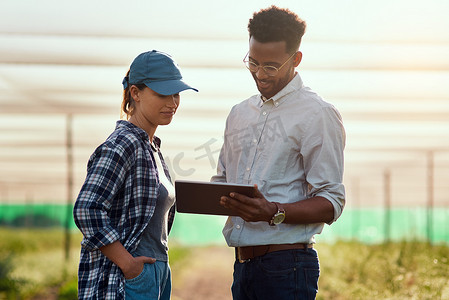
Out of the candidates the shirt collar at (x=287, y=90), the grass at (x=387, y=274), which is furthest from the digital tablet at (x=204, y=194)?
the grass at (x=387, y=274)

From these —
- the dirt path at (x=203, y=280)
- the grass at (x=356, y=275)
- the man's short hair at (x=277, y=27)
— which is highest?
the man's short hair at (x=277, y=27)

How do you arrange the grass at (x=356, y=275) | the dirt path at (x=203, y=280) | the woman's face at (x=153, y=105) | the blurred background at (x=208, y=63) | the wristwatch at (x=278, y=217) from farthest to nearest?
the dirt path at (x=203, y=280) → the grass at (x=356, y=275) → the blurred background at (x=208, y=63) → the woman's face at (x=153, y=105) → the wristwatch at (x=278, y=217)

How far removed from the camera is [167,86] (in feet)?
7.79

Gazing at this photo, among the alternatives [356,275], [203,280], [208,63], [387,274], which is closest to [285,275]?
[208,63]

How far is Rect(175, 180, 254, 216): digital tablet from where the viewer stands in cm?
221

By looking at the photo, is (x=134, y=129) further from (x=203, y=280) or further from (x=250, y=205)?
(x=203, y=280)

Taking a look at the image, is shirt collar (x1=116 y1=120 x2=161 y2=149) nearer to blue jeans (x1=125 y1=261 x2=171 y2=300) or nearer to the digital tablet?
the digital tablet

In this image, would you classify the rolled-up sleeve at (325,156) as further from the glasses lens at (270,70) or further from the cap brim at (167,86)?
the cap brim at (167,86)

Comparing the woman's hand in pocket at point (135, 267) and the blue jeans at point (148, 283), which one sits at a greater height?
the woman's hand in pocket at point (135, 267)

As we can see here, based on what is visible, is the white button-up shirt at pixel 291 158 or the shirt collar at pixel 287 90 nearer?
the white button-up shirt at pixel 291 158

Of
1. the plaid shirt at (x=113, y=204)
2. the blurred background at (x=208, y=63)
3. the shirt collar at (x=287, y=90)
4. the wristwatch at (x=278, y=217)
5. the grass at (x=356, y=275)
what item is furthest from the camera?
the grass at (x=356, y=275)

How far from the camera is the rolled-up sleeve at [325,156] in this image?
7.82ft

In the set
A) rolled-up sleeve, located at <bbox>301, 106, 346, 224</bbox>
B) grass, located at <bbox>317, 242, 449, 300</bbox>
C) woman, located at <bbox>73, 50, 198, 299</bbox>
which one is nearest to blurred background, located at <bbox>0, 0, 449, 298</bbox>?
woman, located at <bbox>73, 50, 198, 299</bbox>

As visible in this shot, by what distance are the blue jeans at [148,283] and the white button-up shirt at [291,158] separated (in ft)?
1.04
